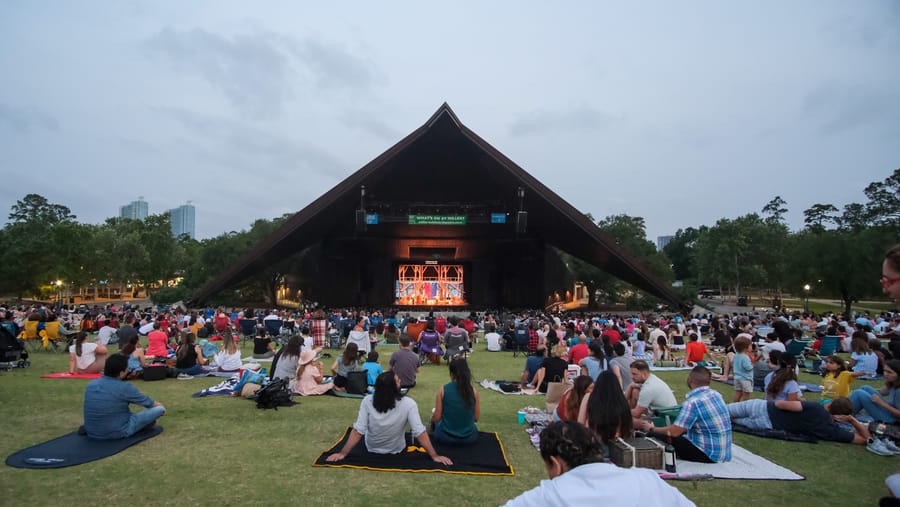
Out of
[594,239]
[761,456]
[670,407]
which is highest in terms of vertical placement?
[594,239]

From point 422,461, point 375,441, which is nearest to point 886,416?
point 422,461

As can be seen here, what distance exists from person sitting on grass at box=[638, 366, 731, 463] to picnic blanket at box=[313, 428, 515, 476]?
152cm

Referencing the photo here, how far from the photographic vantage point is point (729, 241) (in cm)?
4138

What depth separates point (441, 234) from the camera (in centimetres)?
2820

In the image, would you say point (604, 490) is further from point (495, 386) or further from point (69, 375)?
point (69, 375)

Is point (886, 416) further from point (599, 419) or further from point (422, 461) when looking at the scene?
point (422, 461)

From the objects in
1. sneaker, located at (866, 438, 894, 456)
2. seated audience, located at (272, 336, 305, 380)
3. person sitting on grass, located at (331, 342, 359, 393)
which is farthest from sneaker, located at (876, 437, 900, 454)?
seated audience, located at (272, 336, 305, 380)

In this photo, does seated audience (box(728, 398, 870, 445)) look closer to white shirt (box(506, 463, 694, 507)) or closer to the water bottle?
the water bottle

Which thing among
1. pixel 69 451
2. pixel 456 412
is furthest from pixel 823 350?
pixel 69 451

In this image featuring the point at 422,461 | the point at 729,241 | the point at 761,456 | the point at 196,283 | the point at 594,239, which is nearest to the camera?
the point at 422,461

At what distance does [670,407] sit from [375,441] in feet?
9.29

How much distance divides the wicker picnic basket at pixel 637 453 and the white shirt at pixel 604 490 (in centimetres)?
231

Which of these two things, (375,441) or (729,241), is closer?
(375,441)

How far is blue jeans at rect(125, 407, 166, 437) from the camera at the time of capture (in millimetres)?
4746
